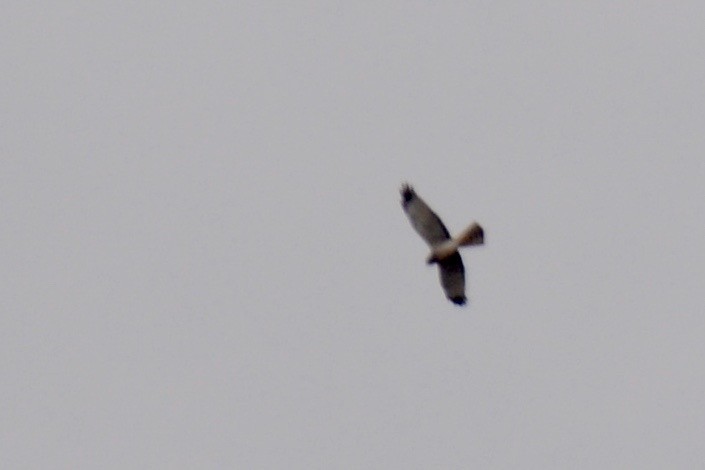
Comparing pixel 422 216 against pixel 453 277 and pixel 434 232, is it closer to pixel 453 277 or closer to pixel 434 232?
pixel 434 232

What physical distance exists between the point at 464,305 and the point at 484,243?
8.23 feet

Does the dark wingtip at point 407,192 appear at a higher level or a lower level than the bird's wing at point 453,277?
higher

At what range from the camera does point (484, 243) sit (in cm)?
3762

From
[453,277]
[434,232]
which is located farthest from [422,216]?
[453,277]

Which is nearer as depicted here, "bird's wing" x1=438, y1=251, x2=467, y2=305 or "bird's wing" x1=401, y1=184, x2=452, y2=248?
"bird's wing" x1=401, y1=184, x2=452, y2=248

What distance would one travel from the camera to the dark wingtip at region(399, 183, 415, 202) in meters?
38.1

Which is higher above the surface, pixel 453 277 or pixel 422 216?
pixel 422 216

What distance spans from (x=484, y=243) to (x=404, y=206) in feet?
4.76

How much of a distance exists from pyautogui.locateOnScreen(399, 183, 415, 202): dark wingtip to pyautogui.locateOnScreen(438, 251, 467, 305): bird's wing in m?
1.17

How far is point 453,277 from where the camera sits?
39406mm

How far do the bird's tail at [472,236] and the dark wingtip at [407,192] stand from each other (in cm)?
101

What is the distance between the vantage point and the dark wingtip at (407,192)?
38.1 m

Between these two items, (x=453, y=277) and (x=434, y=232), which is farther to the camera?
(x=453, y=277)

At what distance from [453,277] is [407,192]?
80.1 inches
